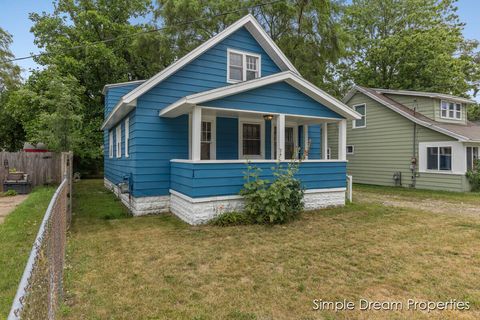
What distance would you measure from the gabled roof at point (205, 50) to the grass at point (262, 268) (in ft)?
10.8

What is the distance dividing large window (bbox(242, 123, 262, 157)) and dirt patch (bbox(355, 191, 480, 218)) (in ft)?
15.4

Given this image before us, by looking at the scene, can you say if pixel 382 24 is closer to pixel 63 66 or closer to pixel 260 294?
pixel 63 66

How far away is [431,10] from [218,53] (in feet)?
75.5

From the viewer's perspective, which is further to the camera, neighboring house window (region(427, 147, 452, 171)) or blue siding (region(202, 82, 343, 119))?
neighboring house window (region(427, 147, 452, 171))

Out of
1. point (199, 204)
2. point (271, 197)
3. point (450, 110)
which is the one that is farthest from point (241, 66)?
point (450, 110)

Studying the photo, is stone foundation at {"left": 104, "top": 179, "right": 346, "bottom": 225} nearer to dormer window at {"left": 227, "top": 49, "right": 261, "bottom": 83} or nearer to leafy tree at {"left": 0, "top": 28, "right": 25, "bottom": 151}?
dormer window at {"left": 227, "top": 49, "right": 261, "bottom": 83}

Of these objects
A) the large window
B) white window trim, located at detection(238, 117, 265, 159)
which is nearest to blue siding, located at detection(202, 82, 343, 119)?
white window trim, located at detection(238, 117, 265, 159)

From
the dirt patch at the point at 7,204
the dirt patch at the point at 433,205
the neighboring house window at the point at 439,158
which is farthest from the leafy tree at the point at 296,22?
the dirt patch at the point at 7,204

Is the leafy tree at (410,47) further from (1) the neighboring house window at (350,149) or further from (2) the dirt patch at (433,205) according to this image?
(2) the dirt patch at (433,205)

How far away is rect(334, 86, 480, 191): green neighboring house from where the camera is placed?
12617 millimetres

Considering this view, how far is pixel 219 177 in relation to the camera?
6.75 meters

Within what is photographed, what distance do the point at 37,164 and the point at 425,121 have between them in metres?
17.8

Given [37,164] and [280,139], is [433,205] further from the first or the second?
[37,164]

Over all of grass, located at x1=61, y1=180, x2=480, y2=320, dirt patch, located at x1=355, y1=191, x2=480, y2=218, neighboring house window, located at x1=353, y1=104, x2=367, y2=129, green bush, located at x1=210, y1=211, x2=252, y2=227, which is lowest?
grass, located at x1=61, y1=180, x2=480, y2=320
